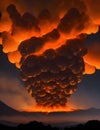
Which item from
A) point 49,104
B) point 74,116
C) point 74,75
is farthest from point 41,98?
point 74,116

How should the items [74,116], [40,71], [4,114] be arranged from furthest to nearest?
[4,114] < [74,116] < [40,71]

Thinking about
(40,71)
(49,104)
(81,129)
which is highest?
(40,71)

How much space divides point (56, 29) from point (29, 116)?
12185mm

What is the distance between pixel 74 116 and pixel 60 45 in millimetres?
14374

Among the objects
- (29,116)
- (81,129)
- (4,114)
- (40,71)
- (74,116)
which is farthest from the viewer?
(4,114)

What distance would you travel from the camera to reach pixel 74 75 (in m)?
43.8

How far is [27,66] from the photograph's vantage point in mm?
43969

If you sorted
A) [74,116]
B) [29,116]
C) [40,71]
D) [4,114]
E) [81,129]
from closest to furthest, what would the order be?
[81,129], [40,71], [29,116], [74,116], [4,114]

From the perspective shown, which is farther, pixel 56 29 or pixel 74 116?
pixel 74 116

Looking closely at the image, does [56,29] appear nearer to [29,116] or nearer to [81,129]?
[29,116]

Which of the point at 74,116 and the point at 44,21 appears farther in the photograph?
the point at 74,116

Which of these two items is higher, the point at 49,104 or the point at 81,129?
the point at 49,104

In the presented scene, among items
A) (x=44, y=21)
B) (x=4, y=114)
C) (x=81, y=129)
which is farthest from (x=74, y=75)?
(x=4, y=114)

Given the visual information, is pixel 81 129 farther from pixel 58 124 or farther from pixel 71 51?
pixel 58 124
